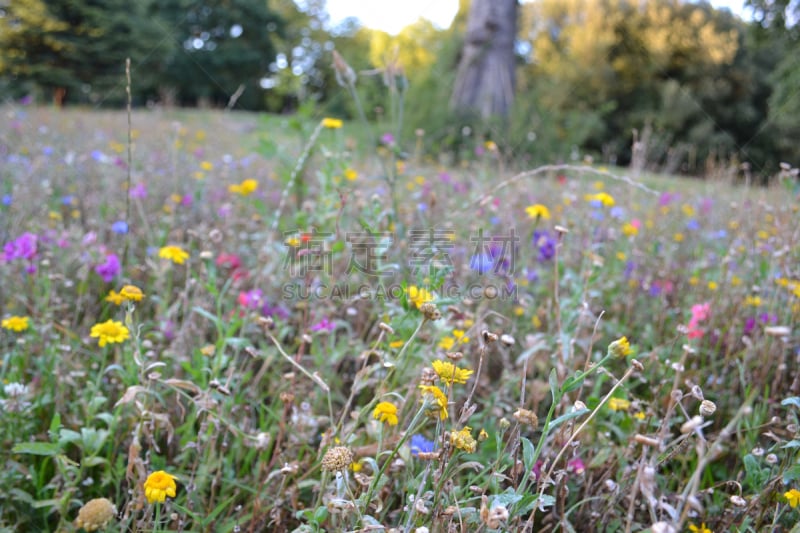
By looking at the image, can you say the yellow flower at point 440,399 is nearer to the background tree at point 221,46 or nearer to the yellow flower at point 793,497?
the yellow flower at point 793,497

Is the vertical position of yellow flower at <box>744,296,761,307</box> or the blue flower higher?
the blue flower

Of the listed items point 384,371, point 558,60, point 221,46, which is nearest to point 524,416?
point 384,371

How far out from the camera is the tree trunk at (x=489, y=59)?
7832 millimetres

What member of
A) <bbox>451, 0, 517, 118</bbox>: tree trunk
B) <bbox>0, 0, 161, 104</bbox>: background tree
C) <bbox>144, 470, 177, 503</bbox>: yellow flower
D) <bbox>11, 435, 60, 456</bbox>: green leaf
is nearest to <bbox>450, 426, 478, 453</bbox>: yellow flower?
<bbox>144, 470, 177, 503</bbox>: yellow flower

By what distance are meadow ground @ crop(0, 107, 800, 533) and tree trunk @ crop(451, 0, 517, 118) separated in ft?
18.2

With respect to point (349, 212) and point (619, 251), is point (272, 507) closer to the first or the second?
point (349, 212)

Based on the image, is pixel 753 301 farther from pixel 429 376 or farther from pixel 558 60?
pixel 558 60

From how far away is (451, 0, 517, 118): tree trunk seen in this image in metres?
7.83

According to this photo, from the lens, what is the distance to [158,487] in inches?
33.1

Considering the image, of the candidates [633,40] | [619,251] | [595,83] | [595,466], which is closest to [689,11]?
[633,40]

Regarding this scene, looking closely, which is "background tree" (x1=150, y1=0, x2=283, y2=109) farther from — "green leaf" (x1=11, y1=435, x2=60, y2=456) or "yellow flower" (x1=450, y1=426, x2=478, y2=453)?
"yellow flower" (x1=450, y1=426, x2=478, y2=453)

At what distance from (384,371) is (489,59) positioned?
25.0 ft

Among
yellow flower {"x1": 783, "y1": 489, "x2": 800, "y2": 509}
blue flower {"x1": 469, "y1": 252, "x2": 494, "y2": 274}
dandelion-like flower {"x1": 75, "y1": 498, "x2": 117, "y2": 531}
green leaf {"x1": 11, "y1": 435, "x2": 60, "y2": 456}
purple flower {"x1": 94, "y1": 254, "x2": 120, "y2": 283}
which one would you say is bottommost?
green leaf {"x1": 11, "y1": 435, "x2": 60, "y2": 456}

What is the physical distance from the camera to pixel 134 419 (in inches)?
47.0
